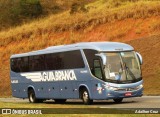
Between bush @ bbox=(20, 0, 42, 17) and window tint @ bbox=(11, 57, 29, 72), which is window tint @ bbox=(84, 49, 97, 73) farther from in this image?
bush @ bbox=(20, 0, 42, 17)

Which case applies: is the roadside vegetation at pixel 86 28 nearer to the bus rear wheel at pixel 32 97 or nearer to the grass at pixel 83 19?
the grass at pixel 83 19

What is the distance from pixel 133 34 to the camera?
50.0 metres

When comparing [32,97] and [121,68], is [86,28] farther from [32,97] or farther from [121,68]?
[121,68]

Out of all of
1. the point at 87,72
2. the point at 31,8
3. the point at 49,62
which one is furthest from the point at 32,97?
the point at 31,8

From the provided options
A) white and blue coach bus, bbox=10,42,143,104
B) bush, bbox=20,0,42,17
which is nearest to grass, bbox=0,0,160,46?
bush, bbox=20,0,42,17

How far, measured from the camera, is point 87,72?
86.4 ft

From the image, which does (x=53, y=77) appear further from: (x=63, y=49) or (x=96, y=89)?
(x=96, y=89)

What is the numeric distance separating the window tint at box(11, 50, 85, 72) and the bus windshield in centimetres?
180

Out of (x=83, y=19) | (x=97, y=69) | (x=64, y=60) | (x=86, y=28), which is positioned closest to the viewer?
(x=97, y=69)

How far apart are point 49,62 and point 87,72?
415 cm

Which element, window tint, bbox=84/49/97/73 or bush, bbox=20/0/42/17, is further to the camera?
bush, bbox=20/0/42/17

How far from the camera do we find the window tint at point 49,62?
27.4 metres

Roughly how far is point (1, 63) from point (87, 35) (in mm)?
10800

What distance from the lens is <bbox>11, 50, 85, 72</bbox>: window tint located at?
27377 millimetres
